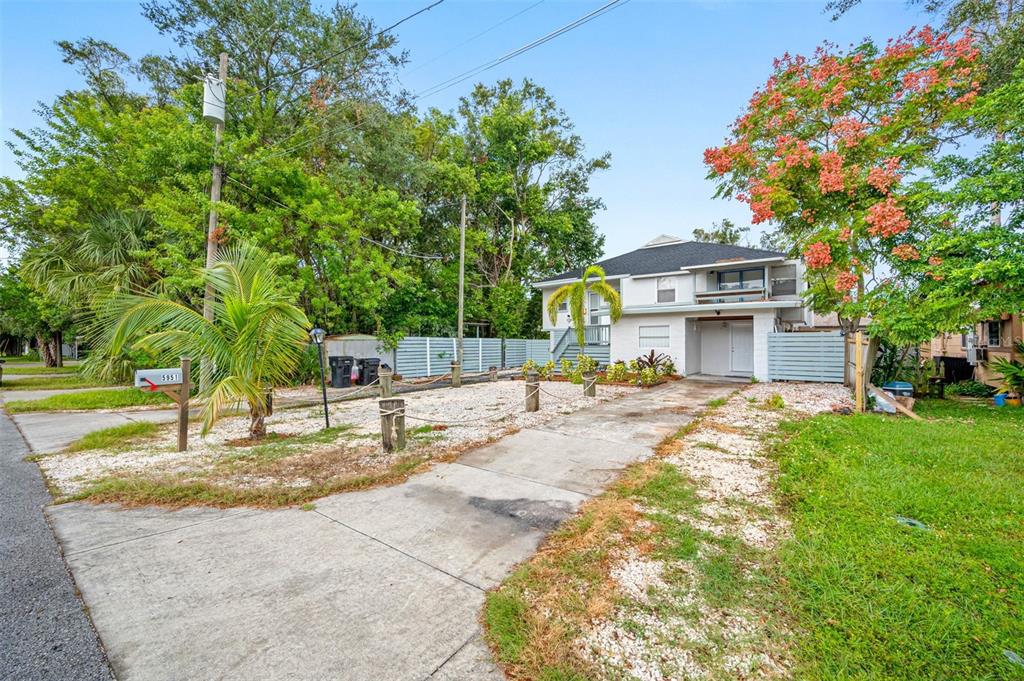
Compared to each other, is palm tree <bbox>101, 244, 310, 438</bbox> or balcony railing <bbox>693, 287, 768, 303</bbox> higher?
balcony railing <bbox>693, 287, 768, 303</bbox>

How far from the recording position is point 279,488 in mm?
4117

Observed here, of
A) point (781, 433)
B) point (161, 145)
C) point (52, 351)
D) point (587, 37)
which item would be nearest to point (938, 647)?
point (781, 433)

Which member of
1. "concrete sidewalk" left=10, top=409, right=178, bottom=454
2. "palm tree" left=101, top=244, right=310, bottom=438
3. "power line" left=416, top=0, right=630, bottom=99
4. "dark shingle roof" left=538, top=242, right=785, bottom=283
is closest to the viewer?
"palm tree" left=101, top=244, right=310, bottom=438

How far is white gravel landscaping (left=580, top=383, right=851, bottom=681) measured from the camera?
1853 mm

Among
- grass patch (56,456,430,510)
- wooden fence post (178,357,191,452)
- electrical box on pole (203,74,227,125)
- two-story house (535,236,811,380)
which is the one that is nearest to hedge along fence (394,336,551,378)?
two-story house (535,236,811,380)

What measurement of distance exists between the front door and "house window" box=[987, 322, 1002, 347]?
782 centimetres

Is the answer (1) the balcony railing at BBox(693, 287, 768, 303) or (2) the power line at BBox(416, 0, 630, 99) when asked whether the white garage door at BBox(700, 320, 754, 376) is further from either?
(2) the power line at BBox(416, 0, 630, 99)

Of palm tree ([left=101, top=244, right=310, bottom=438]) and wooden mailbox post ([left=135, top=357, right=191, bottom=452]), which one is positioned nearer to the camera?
palm tree ([left=101, top=244, right=310, bottom=438])

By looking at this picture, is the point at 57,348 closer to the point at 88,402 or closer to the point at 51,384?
the point at 51,384

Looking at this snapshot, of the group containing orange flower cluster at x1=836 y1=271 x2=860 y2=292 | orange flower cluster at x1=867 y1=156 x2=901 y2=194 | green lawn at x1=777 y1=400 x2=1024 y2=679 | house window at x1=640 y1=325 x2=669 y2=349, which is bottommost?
green lawn at x1=777 y1=400 x2=1024 y2=679

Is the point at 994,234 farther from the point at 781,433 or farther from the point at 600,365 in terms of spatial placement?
the point at 600,365

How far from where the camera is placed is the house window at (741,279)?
15914mm

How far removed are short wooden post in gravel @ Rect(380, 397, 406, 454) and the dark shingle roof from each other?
14.7 meters

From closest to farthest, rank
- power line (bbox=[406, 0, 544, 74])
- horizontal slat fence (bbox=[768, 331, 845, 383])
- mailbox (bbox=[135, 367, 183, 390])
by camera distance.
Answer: mailbox (bbox=[135, 367, 183, 390]) < power line (bbox=[406, 0, 544, 74]) < horizontal slat fence (bbox=[768, 331, 845, 383])
